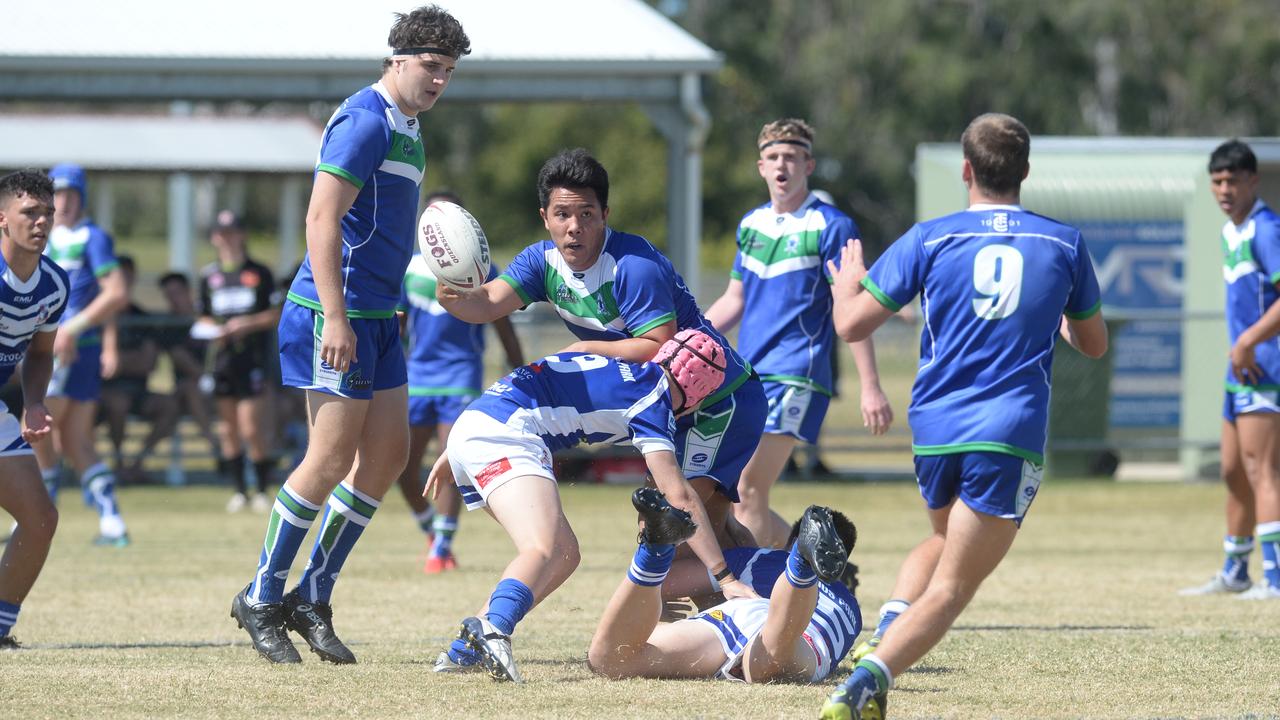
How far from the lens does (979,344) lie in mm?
5016

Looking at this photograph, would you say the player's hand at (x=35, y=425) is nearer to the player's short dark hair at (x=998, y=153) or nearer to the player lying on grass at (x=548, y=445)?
the player lying on grass at (x=548, y=445)

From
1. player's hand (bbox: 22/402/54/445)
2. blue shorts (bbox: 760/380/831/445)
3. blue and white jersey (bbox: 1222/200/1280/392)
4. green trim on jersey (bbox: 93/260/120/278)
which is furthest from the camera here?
green trim on jersey (bbox: 93/260/120/278)

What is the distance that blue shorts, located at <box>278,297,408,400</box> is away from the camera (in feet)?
19.8

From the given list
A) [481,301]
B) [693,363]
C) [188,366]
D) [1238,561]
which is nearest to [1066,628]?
[1238,561]

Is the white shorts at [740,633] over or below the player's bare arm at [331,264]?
below

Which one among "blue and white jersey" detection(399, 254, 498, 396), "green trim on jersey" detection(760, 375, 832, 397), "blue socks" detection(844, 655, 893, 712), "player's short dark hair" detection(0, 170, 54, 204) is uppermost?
"player's short dark hair" detection(0, 170, 54, 204)

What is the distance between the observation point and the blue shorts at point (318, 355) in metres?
6.03

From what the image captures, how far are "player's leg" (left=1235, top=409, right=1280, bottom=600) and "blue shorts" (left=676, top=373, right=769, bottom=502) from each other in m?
3.63

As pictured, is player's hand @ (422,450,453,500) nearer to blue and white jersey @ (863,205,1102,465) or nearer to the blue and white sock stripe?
the blue and white sock stripe

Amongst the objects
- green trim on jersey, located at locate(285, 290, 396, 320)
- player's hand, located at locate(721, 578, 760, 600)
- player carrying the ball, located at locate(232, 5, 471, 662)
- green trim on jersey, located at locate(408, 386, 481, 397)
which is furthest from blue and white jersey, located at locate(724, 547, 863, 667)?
green trim on jersey, located at locate(408, 386, 481, 397)

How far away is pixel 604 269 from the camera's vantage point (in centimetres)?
613

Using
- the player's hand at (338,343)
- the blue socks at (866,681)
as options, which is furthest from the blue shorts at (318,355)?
the blue socks at (866,681)

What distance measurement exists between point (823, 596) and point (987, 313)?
1.43 m

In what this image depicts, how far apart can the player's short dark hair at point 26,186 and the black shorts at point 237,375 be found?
7127 millimetres
